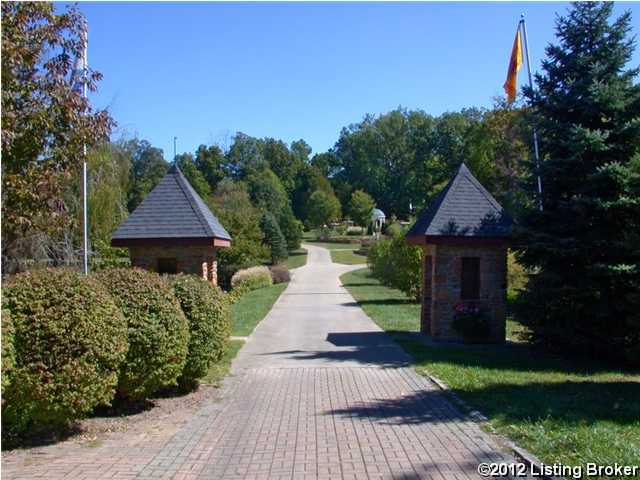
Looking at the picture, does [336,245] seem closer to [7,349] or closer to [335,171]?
[335,171]

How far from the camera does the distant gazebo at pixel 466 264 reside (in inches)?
593

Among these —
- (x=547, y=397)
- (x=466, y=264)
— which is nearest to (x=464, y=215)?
(x=466, y=264)

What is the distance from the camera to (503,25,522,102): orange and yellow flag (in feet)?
57.9

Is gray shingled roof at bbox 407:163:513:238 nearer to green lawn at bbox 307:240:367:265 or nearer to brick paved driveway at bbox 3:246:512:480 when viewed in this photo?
brick paved driveway at bbox 3:246:512:480

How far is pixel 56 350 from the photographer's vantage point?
6.54 m

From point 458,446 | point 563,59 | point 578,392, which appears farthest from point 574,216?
point 458,446

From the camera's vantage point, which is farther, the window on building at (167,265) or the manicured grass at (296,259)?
the manicured grass at (296,259)

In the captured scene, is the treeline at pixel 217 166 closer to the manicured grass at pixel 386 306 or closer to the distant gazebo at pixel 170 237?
the distant gazebo at pixel 170 237

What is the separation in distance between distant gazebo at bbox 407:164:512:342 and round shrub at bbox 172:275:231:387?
6581 millimetres

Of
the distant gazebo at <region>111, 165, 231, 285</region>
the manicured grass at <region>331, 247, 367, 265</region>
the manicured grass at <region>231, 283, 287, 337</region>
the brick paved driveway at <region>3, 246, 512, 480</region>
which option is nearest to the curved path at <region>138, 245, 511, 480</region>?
the brick paved driveway at <region>3, 246, 512, 480</region>

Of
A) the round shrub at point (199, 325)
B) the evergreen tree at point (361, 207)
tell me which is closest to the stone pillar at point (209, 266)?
the round shrub at point (199, 325)

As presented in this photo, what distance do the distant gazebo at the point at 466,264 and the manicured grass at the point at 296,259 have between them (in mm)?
43564

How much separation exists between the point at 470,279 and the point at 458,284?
389 mm

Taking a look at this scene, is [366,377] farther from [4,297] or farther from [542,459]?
[4,297]
